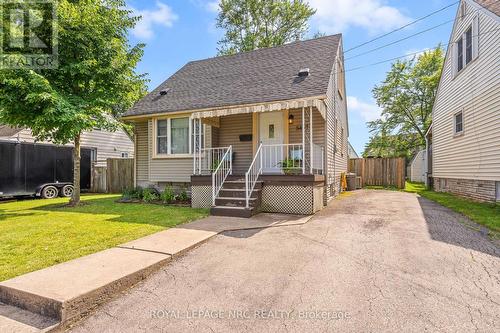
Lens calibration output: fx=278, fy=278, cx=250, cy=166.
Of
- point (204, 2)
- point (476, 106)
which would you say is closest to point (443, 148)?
point (476, 106)

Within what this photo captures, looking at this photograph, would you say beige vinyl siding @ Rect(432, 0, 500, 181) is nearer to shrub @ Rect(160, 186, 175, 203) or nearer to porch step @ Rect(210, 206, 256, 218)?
porch step @ Rect(210, 206, 256, 218)

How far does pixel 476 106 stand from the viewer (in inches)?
366

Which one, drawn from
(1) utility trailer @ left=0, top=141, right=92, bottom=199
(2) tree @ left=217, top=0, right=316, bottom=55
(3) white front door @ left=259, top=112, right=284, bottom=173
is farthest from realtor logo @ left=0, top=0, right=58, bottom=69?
(2) tree @ left=217, top=0, right=316, bottom=55

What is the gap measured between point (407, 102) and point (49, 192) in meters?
30.1

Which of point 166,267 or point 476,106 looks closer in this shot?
point 166,267

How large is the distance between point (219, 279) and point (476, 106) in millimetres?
10466

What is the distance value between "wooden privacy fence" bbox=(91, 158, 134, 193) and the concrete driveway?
10582 millimetres

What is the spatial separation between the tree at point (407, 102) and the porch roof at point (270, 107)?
23107mm

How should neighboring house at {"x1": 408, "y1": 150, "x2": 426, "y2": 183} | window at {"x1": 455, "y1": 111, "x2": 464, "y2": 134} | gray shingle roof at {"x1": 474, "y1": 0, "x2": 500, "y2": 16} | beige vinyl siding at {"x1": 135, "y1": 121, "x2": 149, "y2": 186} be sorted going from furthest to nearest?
1. neighboring house at {"x1": 408, "y1": 150, "x2": 426, "y2": 183}
2. beige vinyl siding at {"x1": 135, "y1": 121, "x2": 149, "y2": 186}
3. window at {"x1": 455, "y1": 111, "x2": 464, "y2": 134}
4. gray shingle roof at {"x1": 474, "y1": 0, "x2": 500, "y2": 16}

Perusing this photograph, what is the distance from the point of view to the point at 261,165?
7.97 metres

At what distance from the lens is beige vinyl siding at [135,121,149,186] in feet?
37.8

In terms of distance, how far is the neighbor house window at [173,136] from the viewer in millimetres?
10297

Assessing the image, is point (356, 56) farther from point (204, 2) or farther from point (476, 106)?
point (204, 2)

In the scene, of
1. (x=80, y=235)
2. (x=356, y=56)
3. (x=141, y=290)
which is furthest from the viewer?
(x=356, y=56)
